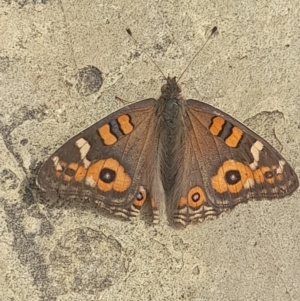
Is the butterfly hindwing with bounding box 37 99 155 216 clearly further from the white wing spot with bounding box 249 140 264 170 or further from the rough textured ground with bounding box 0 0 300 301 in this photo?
the white wing spot with bounding box 249 140 264 170

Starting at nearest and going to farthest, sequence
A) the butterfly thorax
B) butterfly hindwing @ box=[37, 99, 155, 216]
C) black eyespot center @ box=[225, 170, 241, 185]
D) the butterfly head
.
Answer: butterfly hindwing @ box=[37, 99, 155, 216]
black eyespot center @ box=[225, 170, 241, 185]
the butterfly thorax
the butterfly head

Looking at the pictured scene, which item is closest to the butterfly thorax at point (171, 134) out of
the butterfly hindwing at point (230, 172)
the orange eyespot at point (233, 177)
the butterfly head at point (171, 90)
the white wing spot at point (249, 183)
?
the butterfly head at point (171, 90)

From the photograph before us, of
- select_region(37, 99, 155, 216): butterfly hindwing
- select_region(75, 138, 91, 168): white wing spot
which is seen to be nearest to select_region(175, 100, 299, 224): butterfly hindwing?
select_region(37, 99, 155, 216): butterfly hindwing

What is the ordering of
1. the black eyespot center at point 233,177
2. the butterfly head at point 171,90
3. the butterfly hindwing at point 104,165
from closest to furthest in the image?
the butterfly hindwing at point 104,165 → the black eyespot center at point 233,177 → the butterfly head at point 171,90

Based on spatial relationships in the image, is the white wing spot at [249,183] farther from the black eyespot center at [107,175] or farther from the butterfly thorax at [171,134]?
the black eyespot center at [107,175]

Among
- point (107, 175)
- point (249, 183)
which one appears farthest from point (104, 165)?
point (249, 183)

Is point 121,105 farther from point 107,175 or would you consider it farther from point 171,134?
point 107,175
